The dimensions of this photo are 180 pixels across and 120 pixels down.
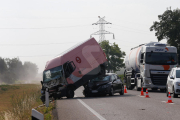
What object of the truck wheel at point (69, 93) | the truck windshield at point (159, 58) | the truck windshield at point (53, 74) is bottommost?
the truck wheel at point (69, 93)

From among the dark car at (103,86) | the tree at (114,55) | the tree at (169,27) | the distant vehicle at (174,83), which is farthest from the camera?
the tree at (114,55)

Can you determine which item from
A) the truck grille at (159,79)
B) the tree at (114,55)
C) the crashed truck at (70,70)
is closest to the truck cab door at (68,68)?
the crashed truck at (70,70)

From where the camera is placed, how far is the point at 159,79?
26.8m

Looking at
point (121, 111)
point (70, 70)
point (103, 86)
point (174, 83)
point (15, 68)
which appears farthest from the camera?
point (15, 68)

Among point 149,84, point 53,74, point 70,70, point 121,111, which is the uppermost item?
point 70,70

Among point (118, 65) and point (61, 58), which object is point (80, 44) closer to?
point (61, 58)

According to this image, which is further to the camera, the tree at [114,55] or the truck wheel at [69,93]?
the tree at [114,55]

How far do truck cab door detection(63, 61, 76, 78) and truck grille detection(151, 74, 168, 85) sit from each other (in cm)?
730

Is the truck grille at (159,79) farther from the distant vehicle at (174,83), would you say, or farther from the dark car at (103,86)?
the distant vehicle at (174,83)

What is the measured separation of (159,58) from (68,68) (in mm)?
7932

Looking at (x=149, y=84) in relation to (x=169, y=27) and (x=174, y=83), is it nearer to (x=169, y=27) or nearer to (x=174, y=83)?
(x=174, y=83)

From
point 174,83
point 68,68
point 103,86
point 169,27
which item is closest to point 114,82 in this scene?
point 103,86

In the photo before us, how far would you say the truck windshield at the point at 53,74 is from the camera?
21.9 metres

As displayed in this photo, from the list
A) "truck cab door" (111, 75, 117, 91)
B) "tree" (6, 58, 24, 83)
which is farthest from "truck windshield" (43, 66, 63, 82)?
"tree" (6, 58, 24, 83)
